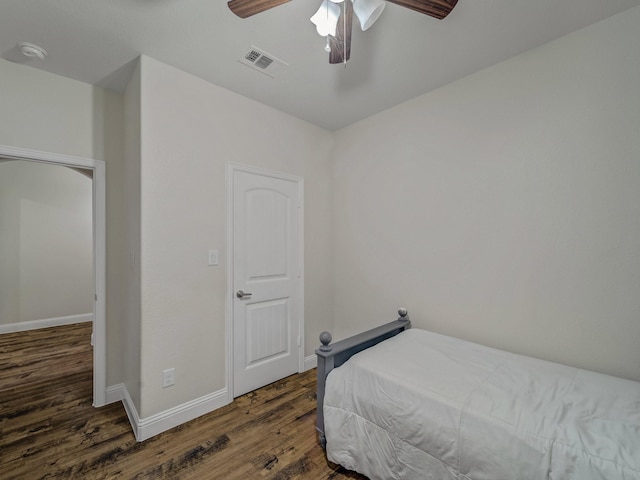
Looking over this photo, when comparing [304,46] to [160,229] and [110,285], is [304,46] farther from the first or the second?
[110,285]

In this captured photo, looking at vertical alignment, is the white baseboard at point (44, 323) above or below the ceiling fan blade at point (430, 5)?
below

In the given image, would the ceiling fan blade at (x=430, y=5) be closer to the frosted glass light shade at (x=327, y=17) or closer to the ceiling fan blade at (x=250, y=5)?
the frosted glass light shade at (x=327, y=17)

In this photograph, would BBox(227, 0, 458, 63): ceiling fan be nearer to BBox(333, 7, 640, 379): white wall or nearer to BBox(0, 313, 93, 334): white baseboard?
BBox(333, 7, 640, 379): white wall

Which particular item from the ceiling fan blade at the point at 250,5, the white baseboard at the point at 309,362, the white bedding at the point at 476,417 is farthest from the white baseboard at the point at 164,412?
the ceiling fan blade at the point at 250,5

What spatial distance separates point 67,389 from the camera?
257 cm

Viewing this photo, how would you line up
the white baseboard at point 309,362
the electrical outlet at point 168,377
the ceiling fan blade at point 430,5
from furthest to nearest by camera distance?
the white baseboard at point 309,362, the electrical outlet at point 168,377, the ceiling fan blade at point 430,5

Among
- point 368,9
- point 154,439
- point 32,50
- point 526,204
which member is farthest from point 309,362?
point 32,50

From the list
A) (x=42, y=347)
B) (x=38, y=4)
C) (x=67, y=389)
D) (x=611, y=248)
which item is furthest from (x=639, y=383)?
(x=42, y=347)

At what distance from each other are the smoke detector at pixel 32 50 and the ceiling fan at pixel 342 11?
1630 millimetres

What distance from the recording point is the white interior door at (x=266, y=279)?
8.05 feet

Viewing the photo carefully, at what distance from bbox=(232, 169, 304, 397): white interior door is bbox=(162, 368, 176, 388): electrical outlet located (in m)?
0.48

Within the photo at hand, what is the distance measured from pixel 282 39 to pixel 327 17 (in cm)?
60

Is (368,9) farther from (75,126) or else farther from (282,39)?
(75,126)

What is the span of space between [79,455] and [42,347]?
2799 millimetres
